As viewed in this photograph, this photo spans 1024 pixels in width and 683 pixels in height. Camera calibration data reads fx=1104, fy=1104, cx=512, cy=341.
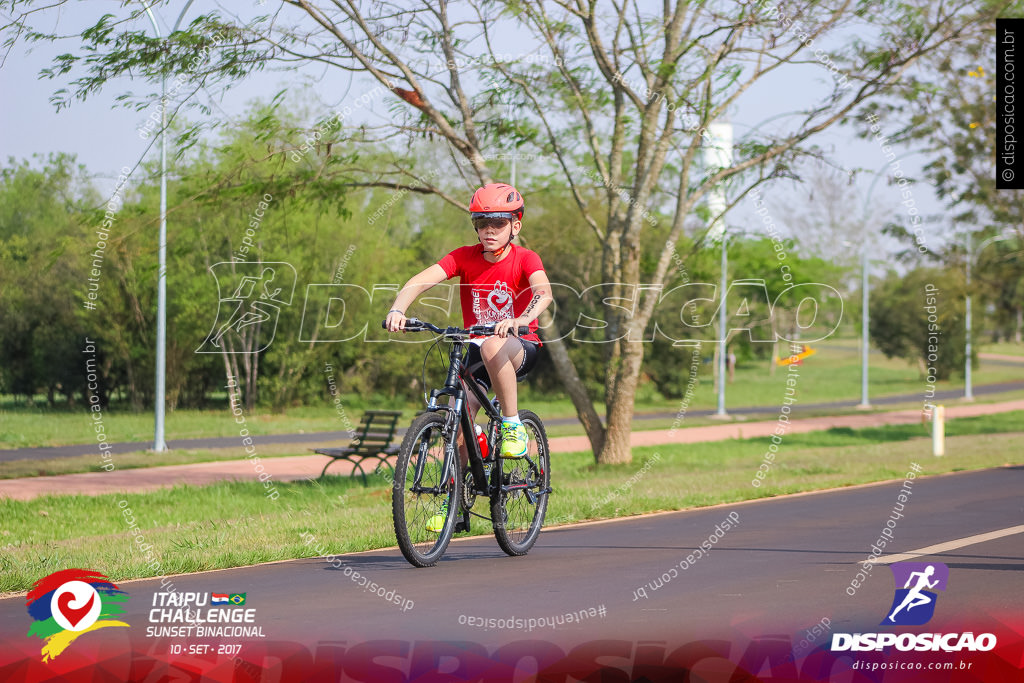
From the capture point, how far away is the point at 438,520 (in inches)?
264

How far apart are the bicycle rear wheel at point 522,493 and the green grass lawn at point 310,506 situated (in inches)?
51.9

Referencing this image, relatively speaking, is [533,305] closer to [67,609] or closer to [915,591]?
[915,591]

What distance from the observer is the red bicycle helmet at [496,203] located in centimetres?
670

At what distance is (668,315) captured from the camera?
39.1 meters

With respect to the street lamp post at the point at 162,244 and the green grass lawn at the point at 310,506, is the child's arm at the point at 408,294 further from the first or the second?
the street lamp post at the point at 162,244

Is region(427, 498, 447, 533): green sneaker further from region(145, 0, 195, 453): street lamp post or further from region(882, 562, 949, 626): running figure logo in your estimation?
region(145, 0, 195, 453): street lamp post

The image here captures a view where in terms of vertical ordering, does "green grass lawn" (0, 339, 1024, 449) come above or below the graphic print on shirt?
below

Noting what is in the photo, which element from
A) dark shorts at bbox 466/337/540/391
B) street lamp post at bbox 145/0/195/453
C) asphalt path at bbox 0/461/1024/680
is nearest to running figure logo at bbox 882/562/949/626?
asphalt path at bbox 0/461/1024/680

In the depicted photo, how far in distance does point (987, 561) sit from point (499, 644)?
3784 mm

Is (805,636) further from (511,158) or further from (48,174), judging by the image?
(48,174)

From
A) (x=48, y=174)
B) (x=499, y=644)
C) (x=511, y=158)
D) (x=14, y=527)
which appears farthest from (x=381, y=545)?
Answer: (x=48, y=174)

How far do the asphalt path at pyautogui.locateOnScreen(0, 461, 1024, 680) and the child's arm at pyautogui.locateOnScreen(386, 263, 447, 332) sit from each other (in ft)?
4.91

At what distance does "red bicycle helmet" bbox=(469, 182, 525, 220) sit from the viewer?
670cm

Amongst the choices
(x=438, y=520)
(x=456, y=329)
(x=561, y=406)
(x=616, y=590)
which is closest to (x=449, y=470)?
(x=438, y=520)
